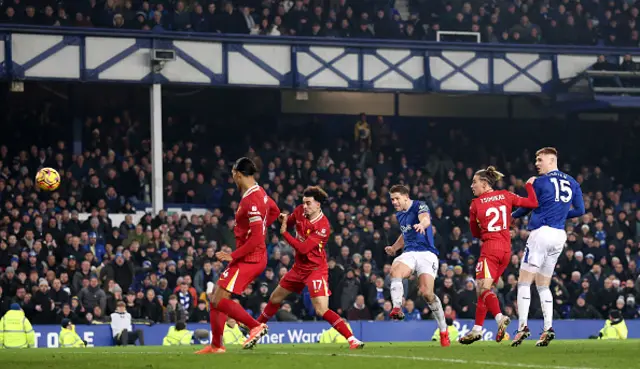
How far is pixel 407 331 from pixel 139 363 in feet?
47.0

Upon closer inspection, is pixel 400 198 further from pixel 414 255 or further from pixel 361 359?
pixel 361 359

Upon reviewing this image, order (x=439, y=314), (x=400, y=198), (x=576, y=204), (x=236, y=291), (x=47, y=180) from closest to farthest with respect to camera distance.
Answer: (x=236, y=291)
(x=576, y=204)
(x=400, y=198)
(x=439, y=314)
(x=47, y=180)

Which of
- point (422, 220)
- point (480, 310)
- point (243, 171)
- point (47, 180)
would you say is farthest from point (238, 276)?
point (47, 180)

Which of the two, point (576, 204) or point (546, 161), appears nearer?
point (546, 161)

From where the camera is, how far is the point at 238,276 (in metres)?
15.2

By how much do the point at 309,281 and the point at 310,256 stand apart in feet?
1.04

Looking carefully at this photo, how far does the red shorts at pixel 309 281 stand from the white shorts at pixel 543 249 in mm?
2602

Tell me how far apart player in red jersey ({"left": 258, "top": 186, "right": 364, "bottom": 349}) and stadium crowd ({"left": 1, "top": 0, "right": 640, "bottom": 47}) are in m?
16.9

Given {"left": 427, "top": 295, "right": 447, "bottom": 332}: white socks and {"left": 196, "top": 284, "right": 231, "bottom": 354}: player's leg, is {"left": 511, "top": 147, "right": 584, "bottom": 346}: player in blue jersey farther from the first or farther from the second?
{"left": 196, "top": 284, "right": 231, "bottom": 354}: player's leg

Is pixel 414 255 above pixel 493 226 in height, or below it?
below

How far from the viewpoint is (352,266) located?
2970 cm

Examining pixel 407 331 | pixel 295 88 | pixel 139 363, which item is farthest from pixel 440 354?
pixel 295 88

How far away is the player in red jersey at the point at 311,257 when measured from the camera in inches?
649

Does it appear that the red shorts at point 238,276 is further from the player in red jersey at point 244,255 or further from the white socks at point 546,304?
the white socks at point 546,304
